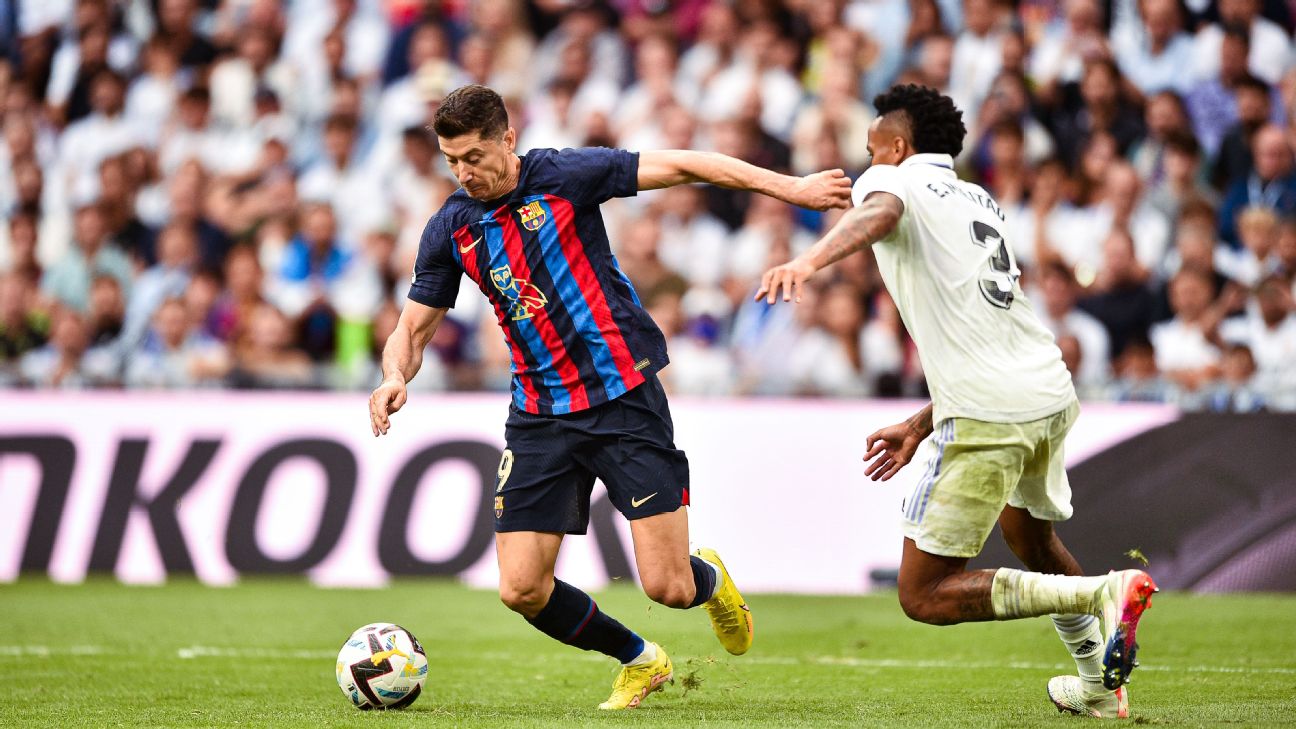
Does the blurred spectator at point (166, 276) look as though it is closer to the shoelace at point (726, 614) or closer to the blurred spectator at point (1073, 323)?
the blurred spectator at point (1073, 323)

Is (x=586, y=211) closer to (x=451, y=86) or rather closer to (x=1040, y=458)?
(x=1040, y=458)

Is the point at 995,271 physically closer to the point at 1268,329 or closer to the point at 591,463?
the point at 591,463

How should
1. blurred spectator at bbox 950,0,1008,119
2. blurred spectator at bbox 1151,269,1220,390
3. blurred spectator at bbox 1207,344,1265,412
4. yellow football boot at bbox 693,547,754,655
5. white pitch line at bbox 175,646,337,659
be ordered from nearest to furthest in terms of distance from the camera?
yellow football boot at bbox 693,547,754,655 < white pitch line at bbox 175,646,337,659 < blurred spectator at bbox 1207,344,1265,412 < blurred spectator at bbox 1151,269,1220,390 < blurred spectator at bbox 950,0,1008,119

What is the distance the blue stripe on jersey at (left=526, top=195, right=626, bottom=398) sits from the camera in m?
6.29

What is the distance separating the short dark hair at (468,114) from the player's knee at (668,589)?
1.84m

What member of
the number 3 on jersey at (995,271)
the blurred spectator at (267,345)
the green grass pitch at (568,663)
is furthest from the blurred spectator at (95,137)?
the number 3 on jersey at (995,271)

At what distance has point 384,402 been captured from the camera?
613 cm

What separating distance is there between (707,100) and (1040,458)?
31.9 ft

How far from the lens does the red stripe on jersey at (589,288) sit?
6.30 metres

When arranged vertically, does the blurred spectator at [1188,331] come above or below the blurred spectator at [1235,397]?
above

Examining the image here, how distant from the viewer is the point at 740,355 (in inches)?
518

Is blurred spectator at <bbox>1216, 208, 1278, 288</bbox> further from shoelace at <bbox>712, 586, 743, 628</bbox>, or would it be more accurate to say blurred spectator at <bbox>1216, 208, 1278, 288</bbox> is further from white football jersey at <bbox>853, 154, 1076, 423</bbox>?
white football jersey at <bbox>853, 154, 1076, 423</bbox>

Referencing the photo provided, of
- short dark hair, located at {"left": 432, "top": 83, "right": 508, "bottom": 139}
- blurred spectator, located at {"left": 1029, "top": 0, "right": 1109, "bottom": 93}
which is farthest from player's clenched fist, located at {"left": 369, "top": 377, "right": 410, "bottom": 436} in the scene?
blurred spectator, located at {"left": 1029, "top": 0, "right": 1109, "bottom": 93}

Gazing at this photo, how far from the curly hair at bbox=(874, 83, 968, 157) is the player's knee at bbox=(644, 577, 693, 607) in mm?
1920
